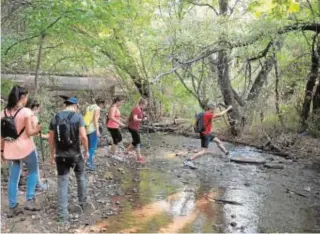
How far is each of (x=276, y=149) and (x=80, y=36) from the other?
292 inches

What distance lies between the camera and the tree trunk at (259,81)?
14.3m

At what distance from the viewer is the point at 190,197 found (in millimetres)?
7938

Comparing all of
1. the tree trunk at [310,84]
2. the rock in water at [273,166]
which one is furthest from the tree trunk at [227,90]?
the rock in water at [273,166]

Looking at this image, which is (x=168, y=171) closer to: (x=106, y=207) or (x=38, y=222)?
(x=106, y=207)

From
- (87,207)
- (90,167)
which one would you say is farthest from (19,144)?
(90,167)

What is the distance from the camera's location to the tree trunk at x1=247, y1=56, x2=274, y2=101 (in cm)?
1434

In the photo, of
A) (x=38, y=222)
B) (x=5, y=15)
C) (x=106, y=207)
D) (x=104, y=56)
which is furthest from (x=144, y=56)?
(x=38, y=222)

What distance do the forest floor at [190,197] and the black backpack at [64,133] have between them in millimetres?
1163

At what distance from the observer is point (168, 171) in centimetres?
1015

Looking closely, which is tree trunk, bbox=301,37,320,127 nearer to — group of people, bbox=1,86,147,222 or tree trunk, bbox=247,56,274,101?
tree trunk, bbox=247,56,274,101

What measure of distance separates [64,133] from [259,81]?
1061cm

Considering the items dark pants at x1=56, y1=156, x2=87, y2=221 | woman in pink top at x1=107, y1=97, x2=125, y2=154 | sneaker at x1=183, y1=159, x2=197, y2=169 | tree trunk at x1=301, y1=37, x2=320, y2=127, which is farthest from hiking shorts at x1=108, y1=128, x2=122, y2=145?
tree trunk at x1=301, y1=37, x2=320, y2=127

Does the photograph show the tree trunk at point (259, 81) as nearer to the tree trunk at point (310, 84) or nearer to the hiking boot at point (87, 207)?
the tree trunk at point (310, 84)

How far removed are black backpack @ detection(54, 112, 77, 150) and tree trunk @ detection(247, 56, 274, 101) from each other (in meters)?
9.90
